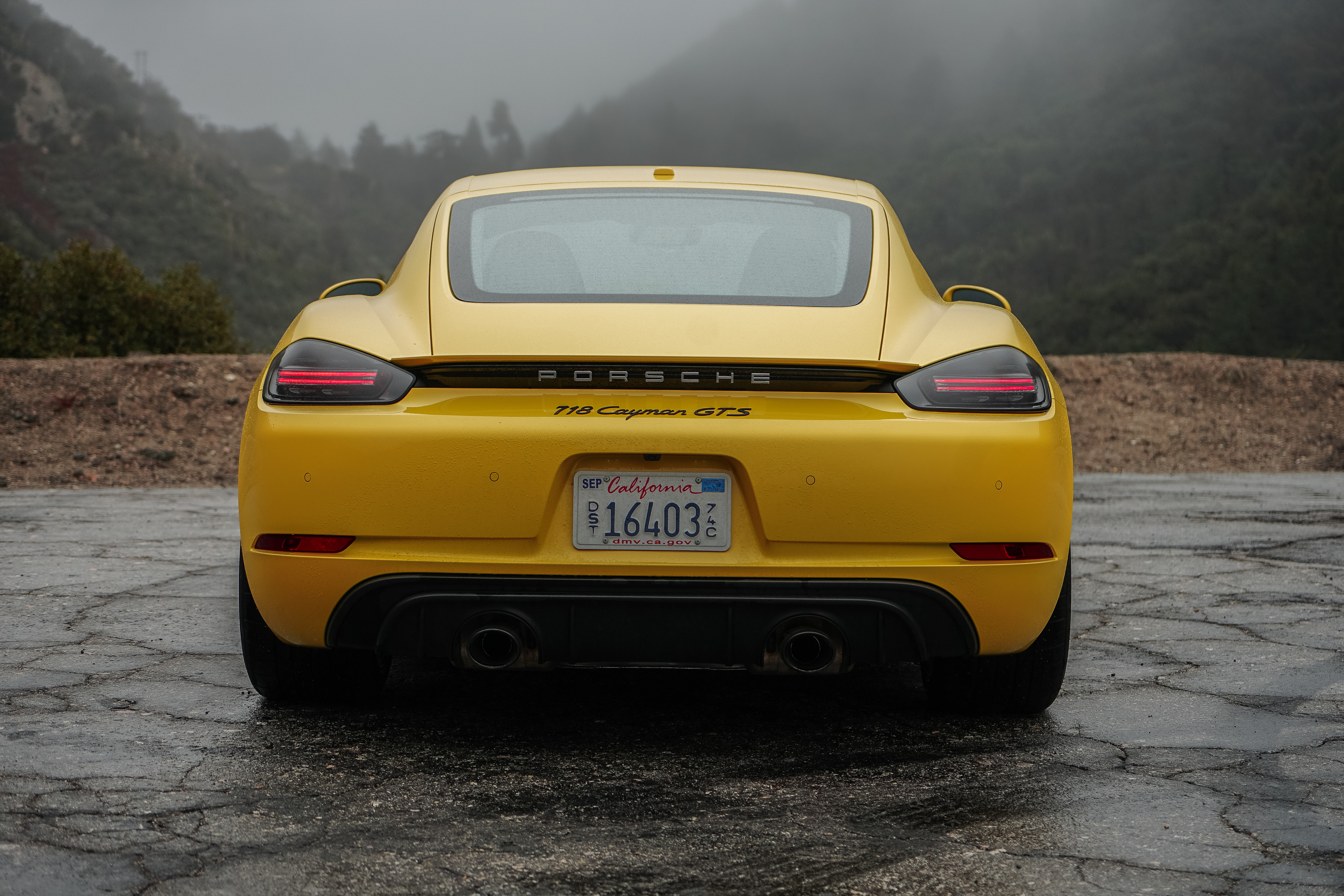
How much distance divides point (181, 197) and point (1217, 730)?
8793 cm

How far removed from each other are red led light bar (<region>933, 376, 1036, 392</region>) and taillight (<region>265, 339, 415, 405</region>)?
1116mm

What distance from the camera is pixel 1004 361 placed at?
107 inches

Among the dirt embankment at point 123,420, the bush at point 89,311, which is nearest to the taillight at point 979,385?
the dirt embankment at point 123,420

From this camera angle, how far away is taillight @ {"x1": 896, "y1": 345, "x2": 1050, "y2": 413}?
8.60ft

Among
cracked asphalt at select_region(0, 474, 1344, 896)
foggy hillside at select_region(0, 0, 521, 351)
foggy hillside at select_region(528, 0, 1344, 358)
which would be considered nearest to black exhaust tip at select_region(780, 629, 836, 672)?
cracked asphalt at select_region(0, 474, 1344, 896)

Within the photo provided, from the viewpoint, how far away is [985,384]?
8.72 ft

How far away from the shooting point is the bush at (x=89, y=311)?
1597cm

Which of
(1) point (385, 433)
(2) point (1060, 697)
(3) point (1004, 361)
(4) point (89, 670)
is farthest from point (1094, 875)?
(4) point (89, 670)

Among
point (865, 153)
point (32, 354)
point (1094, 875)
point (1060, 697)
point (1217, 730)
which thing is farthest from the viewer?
point (865, 153)

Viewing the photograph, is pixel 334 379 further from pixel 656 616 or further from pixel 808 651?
pixel 808 651

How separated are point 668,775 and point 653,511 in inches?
22.7

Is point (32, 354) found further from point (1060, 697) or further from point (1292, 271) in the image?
point (1292, 271)

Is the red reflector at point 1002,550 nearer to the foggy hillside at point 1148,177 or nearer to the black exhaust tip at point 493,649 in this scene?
the black exhaust tip at point 493,649

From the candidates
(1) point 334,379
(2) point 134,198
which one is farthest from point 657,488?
(2) point 134,198
